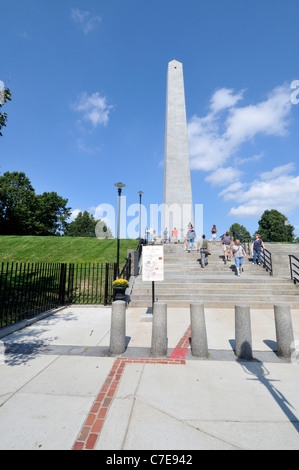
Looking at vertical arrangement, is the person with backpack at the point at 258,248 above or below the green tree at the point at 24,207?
below

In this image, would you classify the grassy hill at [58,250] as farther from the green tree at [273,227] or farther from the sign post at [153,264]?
the green tree at [273,227]

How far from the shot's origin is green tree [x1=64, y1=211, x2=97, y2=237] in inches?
3199

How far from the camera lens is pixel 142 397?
2.98 meters

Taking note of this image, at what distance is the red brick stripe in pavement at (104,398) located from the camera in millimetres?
2264

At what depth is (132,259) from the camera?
11.4m

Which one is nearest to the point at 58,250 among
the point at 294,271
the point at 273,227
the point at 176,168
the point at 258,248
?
the point at 258,248

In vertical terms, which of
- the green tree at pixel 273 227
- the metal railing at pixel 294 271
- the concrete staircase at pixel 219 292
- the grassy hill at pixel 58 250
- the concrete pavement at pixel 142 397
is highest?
the green tree at pixel 273 227

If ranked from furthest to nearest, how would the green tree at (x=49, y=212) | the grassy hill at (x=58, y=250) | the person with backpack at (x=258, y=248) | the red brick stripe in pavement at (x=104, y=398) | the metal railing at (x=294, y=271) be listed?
1. the green tree at (x=49, y=212)
2. the grassy hill at (x=58, y=250)
3. the person with backpack at (x=258, y=248)
4. the metal railing at (x=294, y=271)
5. the red brick stripe in pavement at (x=104, y=398)

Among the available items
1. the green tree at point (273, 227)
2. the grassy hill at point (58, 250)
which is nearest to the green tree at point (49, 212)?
the grassy hill at point (58, 250)

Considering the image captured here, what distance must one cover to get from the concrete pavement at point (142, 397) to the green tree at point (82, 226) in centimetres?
7947

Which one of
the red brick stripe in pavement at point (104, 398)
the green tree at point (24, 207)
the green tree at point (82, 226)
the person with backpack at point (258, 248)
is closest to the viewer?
the red brick stripe in pavement at point (104, 398)

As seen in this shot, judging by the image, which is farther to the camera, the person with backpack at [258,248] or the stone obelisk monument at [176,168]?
the stone obelisk monument at [176,168]

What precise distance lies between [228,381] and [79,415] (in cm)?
221
